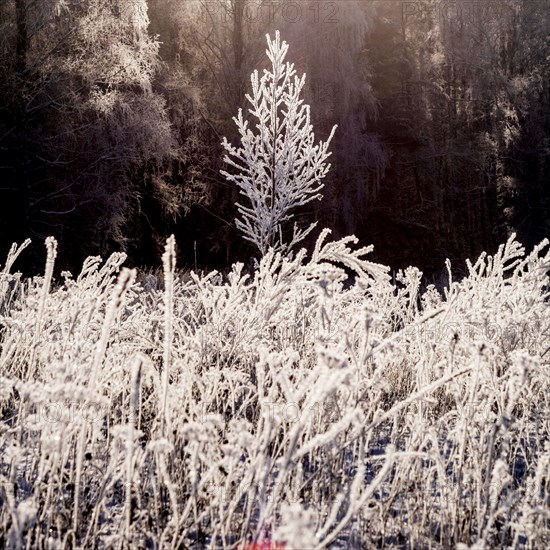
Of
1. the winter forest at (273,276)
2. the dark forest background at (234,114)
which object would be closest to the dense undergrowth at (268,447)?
the winter forest at (273,276)

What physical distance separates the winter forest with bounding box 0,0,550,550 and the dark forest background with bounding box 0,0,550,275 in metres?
0.08

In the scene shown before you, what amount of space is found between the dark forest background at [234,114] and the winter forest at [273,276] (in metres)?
0.08

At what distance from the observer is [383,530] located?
1830mm

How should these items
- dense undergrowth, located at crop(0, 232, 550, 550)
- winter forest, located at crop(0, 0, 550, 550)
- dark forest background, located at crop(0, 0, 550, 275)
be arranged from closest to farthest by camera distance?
dense undergrowth, located at crop(0, 232, 550, 550), winter forest, located at crop(0, 0, 550, 550), dark forest background, located at crop(0, 0, 550, 275)

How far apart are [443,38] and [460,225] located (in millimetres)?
6552

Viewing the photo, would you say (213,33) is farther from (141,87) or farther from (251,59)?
(141,87)

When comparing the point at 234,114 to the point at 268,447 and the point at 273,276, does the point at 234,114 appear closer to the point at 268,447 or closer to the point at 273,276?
the point at 273,276

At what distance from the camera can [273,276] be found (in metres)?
3.67

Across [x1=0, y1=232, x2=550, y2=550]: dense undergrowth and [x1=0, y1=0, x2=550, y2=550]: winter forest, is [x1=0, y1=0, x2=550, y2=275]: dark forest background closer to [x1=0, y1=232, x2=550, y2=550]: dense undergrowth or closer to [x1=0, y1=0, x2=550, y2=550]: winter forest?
[x1=0, y1=0, x2=550, y2=550]: winter forest

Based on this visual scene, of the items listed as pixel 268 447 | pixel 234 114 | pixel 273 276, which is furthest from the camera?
pixel 234 114

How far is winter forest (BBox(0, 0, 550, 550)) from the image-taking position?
5.66 feet

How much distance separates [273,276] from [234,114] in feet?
41.9

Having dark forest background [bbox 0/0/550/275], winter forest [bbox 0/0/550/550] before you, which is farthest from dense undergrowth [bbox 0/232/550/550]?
dark forest background [bbox 0/0/550/275]

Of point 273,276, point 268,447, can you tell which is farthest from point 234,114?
point 268,447
